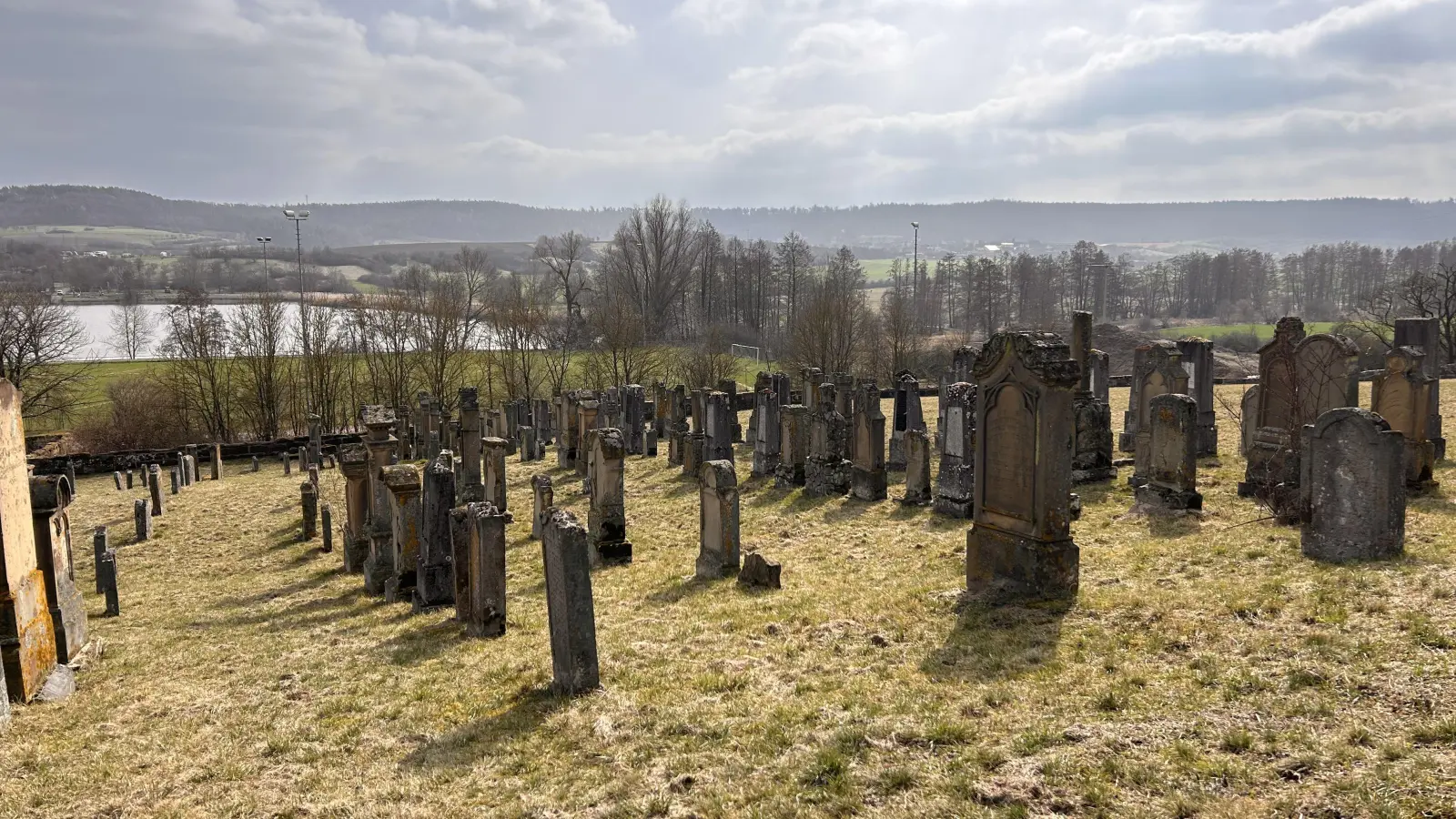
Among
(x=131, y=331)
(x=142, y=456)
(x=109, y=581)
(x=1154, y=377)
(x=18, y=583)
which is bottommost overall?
(x=142, y=456)

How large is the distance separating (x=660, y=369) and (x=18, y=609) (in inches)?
1468

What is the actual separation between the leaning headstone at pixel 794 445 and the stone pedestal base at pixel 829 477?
804 millimetres

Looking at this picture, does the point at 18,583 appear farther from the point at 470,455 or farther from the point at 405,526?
the point at 470,455

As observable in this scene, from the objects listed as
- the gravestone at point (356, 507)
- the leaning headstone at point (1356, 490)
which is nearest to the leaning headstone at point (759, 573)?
the leaning headstone at point (1356, 490)

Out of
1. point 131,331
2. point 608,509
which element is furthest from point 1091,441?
point 131,331

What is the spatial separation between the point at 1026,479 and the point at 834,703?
337 centimetres

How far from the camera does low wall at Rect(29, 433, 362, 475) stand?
97.7 feet

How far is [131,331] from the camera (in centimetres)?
5988

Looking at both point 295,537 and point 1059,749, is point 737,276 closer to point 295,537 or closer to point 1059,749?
point 295,537

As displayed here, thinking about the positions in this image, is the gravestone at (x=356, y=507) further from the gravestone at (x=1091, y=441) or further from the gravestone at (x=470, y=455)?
the gravestone at (x=1091, y=441)

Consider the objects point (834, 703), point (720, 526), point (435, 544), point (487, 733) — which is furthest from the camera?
point (720, 526)

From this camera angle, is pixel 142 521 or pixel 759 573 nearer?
pixel 759 573

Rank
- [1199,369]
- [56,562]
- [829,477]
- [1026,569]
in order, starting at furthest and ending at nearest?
[1199,369] → [829,477] → [56,562] → [1026,569]

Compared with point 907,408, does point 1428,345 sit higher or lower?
higher
